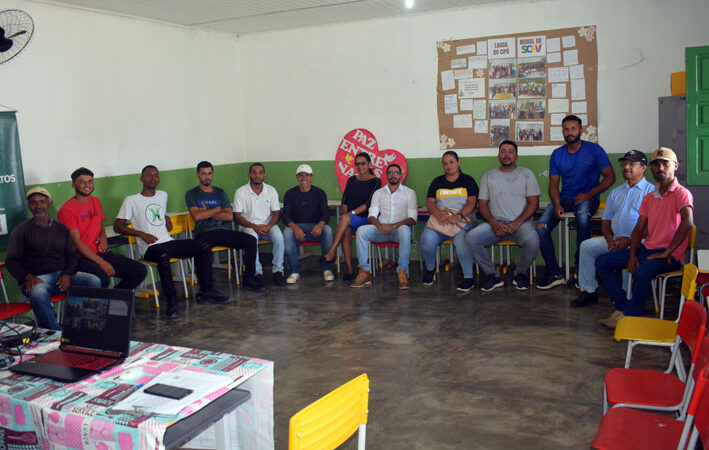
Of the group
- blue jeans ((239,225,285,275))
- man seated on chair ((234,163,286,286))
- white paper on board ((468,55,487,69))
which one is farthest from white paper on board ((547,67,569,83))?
blue jeans ((239,225,285,275))

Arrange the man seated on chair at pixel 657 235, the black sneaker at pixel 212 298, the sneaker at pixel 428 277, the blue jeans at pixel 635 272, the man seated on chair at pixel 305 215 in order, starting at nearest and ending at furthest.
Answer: the man seated on chair at pixel 657 235 → the blue jeans at pixel 635 272 → the black sneaker at pixel 212 298 → the sneaker at pixel 428 277 → the man seated on chair at pixel 305 215

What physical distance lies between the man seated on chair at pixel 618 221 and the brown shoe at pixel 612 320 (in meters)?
0.51

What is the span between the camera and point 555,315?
17.0 feet

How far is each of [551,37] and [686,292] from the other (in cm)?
407

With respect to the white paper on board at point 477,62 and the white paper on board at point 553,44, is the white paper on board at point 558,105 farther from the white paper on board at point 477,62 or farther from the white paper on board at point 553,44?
the white paper on board at point 477,62

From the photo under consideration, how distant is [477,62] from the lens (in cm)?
700

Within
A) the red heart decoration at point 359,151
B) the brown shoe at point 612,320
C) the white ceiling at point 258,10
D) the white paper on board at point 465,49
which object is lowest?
the brown shoe at point 612,320

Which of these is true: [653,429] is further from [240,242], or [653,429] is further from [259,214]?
[259,214]

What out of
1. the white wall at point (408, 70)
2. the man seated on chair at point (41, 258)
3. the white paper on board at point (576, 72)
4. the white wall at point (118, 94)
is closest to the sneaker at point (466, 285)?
the white wall at point (408, 70)

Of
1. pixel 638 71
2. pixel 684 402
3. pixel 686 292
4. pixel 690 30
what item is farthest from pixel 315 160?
pixel 684 402

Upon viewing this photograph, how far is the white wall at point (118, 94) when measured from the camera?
18.9ft

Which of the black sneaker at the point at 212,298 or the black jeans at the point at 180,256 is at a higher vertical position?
the black jeans at the point at 180,256

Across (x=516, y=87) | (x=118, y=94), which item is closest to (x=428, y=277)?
(x=516, y=87)

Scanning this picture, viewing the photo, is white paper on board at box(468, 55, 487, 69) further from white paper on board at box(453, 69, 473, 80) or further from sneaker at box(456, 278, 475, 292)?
sneaker at box(456, 278, 475, 292)
